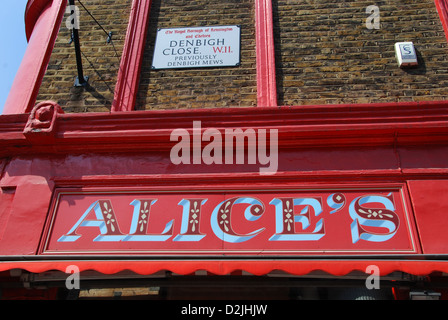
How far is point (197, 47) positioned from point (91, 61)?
147 cm

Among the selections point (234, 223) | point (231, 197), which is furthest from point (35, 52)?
point (234, 223)

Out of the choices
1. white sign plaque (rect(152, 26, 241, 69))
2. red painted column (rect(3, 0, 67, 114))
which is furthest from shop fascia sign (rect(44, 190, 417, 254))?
white sign plaque (rect(152, 26, 241, 69))

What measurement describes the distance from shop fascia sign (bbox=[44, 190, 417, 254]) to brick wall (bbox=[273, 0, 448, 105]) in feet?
4.79

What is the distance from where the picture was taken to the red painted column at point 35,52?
17.5ft

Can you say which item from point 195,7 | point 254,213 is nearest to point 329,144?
point 254,213

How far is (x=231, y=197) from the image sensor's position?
4328 mm

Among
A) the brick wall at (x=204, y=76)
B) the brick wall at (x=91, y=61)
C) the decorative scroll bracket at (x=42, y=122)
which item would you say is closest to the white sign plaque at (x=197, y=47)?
the brick wall at (x=204, y=76)

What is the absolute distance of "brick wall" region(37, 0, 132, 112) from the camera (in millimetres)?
5336

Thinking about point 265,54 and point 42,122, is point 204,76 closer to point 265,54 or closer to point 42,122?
point 265,54

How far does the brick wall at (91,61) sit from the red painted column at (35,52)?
9 cm

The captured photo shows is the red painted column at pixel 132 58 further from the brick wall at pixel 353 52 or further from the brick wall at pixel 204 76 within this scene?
the brick wall at pixel 353 52

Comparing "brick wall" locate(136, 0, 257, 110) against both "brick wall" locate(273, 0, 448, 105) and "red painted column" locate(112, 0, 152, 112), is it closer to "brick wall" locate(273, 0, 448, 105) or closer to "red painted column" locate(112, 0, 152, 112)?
"red painted column" locate(112, 0, 152, 112)

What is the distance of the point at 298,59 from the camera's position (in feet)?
17.9

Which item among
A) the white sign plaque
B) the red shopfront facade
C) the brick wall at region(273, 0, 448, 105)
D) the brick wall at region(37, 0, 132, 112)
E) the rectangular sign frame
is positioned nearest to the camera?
the red shopfront facade
